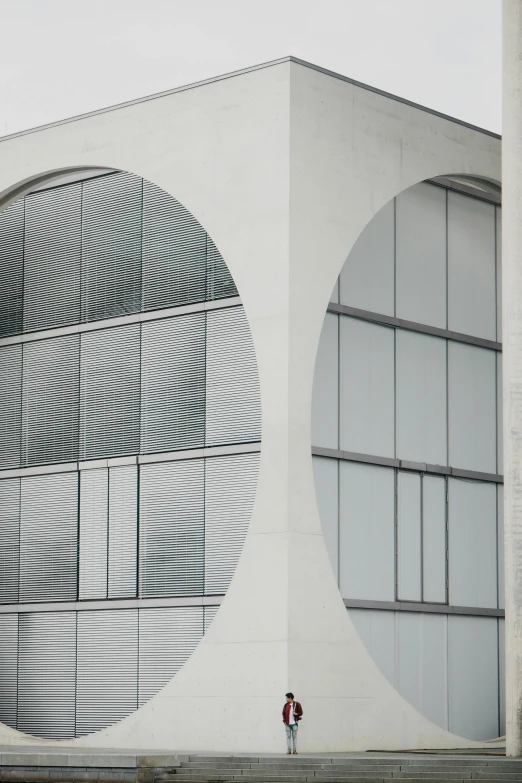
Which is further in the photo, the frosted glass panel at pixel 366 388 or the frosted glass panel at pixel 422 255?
the frosted glass panel at pixel 422 255

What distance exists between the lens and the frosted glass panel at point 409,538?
1293 inches

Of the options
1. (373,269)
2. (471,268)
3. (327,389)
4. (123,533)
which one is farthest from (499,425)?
(123,533)

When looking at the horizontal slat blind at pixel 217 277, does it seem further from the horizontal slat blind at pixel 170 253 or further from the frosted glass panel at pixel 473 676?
the frosted glass panel at pixel 473 676

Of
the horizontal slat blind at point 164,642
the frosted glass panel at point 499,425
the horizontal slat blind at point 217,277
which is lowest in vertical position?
the horizontal slat blind at point 164,642

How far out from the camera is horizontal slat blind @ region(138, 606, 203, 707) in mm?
31375

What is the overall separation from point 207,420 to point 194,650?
4.61 meters

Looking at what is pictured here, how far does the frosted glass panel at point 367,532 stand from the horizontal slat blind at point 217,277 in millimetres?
4218

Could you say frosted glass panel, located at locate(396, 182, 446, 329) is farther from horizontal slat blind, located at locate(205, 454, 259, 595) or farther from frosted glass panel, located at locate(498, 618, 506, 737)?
frosted glass panel, located at locate(498, 618, 506, 737)

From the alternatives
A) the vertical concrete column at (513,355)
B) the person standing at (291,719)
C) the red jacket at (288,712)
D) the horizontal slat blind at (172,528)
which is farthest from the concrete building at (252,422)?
the vertical concrete column at (513,355)

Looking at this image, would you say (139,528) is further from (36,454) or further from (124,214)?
(124,214)

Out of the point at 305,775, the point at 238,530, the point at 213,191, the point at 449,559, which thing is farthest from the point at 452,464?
the point at 305,775

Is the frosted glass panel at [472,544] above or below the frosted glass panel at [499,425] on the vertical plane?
below

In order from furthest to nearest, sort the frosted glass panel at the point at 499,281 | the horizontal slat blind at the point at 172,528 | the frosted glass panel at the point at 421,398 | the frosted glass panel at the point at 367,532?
1. the frosted glass panel at the point at 499,281
2. the frosted glass panel at the point at 421,398
3. the horizontal slat blind at the point at 172,528
4. the frosted glass panel at the point at 367,532

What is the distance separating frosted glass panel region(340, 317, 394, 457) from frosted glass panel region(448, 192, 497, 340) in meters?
2.55
